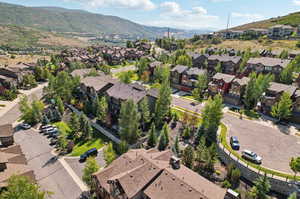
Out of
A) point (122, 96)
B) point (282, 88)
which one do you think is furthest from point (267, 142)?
point (122, 96)

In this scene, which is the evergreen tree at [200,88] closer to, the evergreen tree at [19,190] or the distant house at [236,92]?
the distant house at [236,92]

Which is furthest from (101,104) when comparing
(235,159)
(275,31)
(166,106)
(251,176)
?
(275,31)

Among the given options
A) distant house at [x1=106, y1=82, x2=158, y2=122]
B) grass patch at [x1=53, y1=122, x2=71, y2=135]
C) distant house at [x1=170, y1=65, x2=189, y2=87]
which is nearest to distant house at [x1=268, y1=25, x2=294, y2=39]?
distant house at [x1=170, y1=65, x2=189, y2=87]

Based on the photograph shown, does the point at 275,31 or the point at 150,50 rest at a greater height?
the point at 275,31

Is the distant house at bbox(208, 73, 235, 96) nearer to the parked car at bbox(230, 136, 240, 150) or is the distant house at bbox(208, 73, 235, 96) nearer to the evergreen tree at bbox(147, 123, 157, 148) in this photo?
the parked car at bbox(230, 136, 240, 150)

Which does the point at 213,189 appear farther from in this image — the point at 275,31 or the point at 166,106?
the point at 275,31

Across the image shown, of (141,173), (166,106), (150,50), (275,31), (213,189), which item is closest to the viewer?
(213,189)
